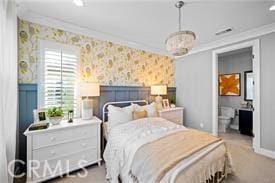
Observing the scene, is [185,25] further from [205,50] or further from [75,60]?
[75,60]

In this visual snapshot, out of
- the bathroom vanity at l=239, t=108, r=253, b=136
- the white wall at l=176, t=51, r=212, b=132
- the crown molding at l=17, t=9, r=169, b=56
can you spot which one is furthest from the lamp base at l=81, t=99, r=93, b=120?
the bathroom vanity at l=239, t=108, r=253, b=136

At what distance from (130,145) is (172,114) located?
2.48m

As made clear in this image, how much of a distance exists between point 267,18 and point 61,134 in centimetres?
418

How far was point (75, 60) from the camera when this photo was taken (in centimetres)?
295

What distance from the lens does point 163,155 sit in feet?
5.49

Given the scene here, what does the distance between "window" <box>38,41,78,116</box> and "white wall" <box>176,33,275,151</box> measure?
3398 millimetres

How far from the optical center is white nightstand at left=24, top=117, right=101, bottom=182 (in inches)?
81.3

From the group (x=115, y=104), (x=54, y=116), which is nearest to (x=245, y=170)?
(x=115, y=104)

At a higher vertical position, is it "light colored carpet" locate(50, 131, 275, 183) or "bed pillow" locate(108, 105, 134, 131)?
"bed pillow" locate(108, 105, 134, 131)

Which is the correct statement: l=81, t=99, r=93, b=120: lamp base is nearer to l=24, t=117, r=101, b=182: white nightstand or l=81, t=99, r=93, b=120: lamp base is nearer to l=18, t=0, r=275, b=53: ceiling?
l=24, t=117, r=101, b=182: white nightstand

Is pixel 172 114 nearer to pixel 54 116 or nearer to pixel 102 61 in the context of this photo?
pixel 102 61

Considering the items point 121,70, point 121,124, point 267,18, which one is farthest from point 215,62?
point 121,124

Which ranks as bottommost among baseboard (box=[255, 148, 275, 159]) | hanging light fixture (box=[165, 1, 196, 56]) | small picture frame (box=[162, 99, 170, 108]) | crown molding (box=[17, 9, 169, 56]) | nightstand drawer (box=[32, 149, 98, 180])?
baseboard (box=[255, 148, 275, 159])

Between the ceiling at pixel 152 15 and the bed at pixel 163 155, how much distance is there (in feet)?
6.49
